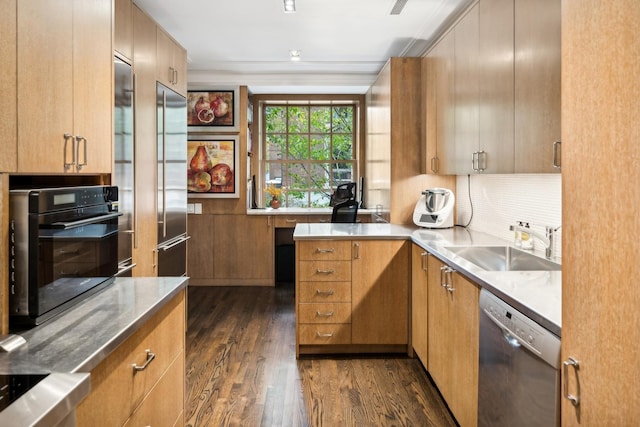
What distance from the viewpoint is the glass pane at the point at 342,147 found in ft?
22.2

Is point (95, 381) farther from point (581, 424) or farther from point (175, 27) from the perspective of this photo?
point (175, 27)

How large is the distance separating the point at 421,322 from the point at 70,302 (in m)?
2.22

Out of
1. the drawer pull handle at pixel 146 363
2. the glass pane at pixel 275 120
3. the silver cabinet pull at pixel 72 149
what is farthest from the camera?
the glass pane at pixel 275 120

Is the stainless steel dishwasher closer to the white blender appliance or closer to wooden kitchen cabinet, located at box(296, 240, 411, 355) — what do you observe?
wooden kitchen cabinet, located at box(296, 240, 411, 355)

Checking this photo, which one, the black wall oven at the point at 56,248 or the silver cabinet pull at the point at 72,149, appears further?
the silver cabinet pull at the point at 72,149

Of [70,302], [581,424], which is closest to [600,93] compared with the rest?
[581,424]

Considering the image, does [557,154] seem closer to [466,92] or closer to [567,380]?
[567,380]

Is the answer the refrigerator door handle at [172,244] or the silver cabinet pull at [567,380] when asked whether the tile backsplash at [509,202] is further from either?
the refrigerator door handle at [172,244]

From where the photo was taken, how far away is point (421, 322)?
3.33 meters

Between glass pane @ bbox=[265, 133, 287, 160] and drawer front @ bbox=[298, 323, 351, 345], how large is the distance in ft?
11.4

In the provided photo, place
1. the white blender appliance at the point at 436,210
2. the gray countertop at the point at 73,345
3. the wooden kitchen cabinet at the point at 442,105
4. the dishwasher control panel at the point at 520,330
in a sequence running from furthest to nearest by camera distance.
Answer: the white blender appliance at the point at 436,210 < the wooden kitchen cabinet at the point at 442,105 < the dishwasher control panel at the point at 520,330 < the gray countertop at the point at 73,345

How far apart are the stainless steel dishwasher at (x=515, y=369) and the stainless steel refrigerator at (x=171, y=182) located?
2304 mm

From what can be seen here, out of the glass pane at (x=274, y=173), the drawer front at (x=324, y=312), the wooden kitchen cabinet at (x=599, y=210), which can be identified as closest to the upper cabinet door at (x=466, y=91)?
the drawer front at (x=324, y=312)

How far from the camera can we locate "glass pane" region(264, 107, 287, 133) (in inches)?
264
